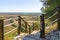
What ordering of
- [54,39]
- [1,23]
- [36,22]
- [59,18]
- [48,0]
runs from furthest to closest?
[36,22] < [48,0] < [59,18] < [54,39] < [1,23]

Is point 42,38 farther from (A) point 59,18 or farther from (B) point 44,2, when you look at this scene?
(B) point 44,2

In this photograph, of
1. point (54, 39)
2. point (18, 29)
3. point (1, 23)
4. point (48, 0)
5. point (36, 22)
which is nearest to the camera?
point (1, 23)

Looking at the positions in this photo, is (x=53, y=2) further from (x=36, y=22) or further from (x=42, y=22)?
(x=36, y=22)

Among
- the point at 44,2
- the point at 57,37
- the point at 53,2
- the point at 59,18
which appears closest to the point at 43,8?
the point at 44,2

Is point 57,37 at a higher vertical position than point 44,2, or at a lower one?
lower

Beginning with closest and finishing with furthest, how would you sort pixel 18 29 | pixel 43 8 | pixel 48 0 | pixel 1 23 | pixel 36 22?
1. pixel 1 23
2. pixel 18 29
3. pixel 48 0
4. pixel 43 8
5. pixel 36 22

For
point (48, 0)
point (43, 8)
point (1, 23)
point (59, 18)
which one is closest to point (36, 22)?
point (43, 8)

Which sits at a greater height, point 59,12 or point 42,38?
point 59,12

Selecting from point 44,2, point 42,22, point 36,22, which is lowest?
point 36,22

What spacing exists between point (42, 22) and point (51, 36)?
0.60 m

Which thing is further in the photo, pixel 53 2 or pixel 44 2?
pixel 44 2

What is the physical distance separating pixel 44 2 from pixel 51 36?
276cm

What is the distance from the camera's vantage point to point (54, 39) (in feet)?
17.3

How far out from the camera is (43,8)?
802cm
